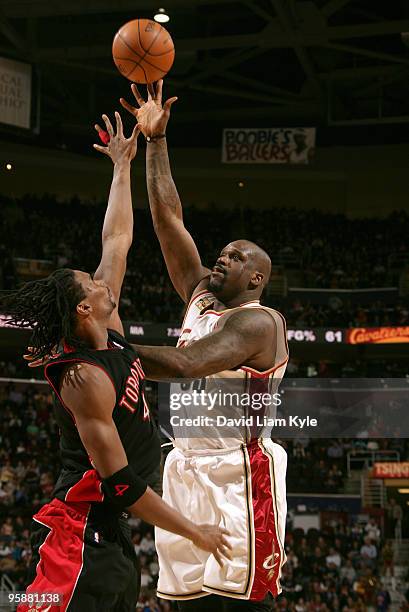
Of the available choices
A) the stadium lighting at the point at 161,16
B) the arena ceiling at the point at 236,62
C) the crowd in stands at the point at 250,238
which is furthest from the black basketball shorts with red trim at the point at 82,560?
the crowd in stands at the point at 250,238

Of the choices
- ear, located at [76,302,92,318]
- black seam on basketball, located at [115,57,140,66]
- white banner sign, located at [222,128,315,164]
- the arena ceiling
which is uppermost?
the arena ceiling

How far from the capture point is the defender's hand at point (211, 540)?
136 inches

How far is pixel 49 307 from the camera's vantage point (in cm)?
350

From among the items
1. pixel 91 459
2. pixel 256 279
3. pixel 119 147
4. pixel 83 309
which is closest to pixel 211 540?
pixel 91 459

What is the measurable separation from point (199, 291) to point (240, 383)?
74 cm

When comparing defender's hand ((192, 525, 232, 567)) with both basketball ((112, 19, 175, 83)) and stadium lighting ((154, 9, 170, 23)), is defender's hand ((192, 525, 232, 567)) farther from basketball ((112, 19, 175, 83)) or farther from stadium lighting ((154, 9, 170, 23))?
stadium lighting ((154, 9, 170, 23))

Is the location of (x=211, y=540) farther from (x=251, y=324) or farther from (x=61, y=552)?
(x=251, y=324)

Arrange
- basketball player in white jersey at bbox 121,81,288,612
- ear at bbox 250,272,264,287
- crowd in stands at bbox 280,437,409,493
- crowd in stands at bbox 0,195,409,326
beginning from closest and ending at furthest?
basketball player in white jersey at bbox 121,81,288,612 → ear at bbox 250,272,264,287 → crowd in stands at bbox 280,437,409,493 → crowd in stands at bbox 0,195,409,326

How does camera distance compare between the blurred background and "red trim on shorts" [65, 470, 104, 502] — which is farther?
the blurred background

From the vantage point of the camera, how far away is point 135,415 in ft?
11.6

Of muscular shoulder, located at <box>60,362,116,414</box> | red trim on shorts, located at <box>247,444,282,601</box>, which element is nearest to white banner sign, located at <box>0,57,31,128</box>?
red trim on shorts, located at <box>247,444,282,601</box>

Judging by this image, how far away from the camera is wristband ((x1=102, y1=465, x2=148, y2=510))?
3.31 m

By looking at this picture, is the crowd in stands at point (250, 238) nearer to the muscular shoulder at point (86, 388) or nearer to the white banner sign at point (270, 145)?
the white banner sign at point (270, 145)

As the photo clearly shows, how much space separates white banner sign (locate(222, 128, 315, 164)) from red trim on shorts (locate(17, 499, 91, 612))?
17.7m
